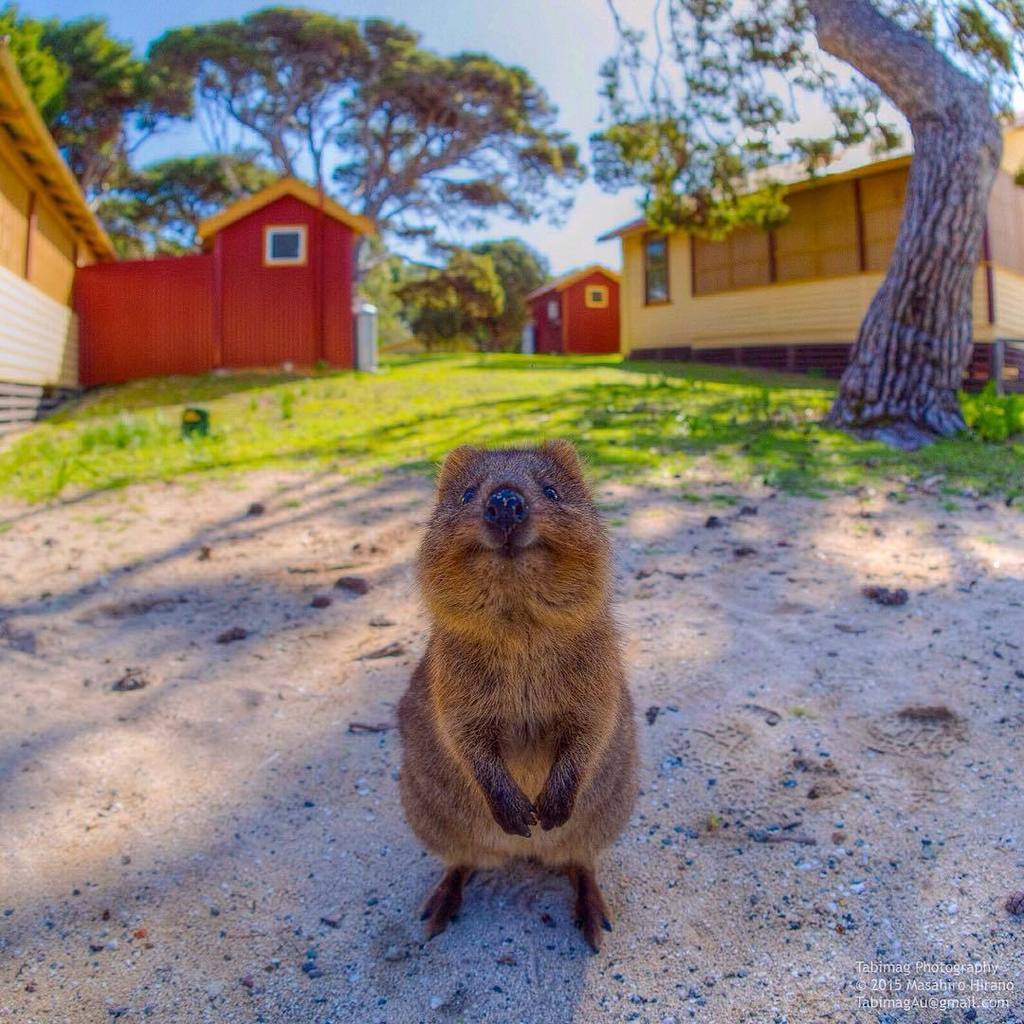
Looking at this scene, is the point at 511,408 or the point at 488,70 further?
the point at 488,70

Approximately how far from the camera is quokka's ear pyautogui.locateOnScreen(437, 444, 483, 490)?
2326mm

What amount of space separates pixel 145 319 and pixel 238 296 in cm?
198

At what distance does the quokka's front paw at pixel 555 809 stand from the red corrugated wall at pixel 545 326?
32164 mm

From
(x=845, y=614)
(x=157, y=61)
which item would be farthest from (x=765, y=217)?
(x=157, y=61)

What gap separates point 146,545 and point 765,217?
11.9 m

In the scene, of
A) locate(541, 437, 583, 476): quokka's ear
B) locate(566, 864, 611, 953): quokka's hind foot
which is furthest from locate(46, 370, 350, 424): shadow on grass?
locate(566, 864, 611, 953): quokka's hind foot

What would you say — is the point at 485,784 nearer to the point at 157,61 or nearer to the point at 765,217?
the point at 765,217

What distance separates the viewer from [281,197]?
54.5 ft

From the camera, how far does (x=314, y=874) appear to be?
2.45 m

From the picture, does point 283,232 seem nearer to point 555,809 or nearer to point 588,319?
point 555,809

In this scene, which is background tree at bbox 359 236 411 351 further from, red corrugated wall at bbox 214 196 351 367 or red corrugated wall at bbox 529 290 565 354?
red corrugated wall at bbox 214 196 351 367

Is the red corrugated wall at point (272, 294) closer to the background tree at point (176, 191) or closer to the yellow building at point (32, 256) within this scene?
the yellow building at point (32, 256)

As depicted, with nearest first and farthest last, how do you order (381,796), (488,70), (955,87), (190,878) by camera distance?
(190,878) < (381,796) < (955,87) < (488,70)

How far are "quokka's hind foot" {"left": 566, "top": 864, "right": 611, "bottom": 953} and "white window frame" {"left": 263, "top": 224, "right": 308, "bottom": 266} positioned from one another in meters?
16.3
